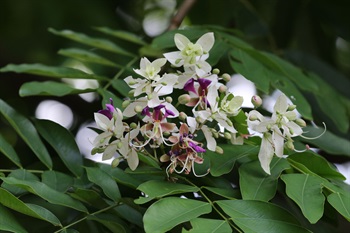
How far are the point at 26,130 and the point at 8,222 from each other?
0.33 meters

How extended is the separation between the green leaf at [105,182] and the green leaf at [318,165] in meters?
0.28

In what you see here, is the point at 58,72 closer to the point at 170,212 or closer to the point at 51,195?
the point at 51,195

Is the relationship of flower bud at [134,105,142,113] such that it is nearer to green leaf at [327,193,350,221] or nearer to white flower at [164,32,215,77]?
white flower at [164,32,215,77]

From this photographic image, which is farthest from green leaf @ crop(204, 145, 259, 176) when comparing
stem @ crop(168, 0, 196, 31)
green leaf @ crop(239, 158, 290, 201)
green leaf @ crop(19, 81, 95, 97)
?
stem @ crop(168, 0, 196, 31)

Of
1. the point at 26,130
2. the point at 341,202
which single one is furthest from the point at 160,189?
the point at 26,130

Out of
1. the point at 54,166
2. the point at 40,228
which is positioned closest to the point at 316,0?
the point at 54,166

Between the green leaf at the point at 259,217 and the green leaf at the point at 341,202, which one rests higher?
the green leaf at the point at 341,202

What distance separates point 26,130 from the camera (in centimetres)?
117

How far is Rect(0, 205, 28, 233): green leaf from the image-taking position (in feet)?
2.80

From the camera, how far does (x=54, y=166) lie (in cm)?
119


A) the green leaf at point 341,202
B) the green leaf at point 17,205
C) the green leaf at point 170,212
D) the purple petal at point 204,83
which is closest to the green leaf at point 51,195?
the green leaf at point 17,205

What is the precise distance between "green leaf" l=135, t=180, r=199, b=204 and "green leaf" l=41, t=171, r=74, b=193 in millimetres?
189

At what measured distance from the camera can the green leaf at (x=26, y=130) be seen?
3.75ft

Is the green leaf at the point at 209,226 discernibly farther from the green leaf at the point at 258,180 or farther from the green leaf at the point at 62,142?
the green leaf at the point at 62,142
